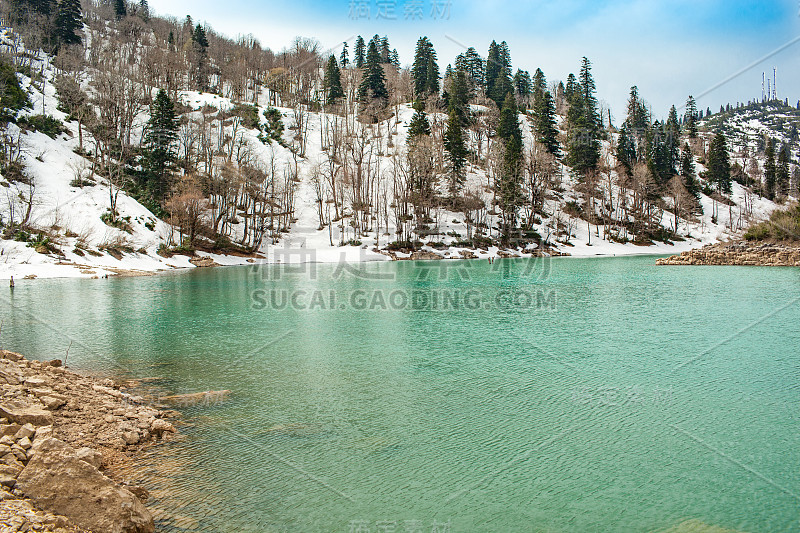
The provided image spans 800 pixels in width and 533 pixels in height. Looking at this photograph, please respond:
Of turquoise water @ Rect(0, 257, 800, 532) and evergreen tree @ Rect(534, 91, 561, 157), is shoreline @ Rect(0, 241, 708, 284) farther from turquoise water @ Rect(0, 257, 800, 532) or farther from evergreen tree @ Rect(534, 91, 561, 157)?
evergreen tree @ Rect(534, 91, 561, 157)

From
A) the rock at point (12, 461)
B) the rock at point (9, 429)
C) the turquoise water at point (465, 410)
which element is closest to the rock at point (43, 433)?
the rock at point (9, 429)

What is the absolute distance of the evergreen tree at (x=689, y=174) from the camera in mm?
94812

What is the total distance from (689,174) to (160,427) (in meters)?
113

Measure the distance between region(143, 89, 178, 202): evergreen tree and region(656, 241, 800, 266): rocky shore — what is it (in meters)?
57.4

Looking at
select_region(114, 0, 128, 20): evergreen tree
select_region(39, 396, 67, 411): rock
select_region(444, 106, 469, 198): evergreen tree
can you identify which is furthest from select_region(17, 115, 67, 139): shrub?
select_region(114, 0, 128, 20): evergreen tree

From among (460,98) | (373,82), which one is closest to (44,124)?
(373,82)

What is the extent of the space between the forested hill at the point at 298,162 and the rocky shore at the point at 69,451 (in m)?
30.8

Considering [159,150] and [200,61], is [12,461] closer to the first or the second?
[159,150]

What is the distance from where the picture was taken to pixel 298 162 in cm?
8206

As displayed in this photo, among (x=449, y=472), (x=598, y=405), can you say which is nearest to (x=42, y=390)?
(x=449, y=472)

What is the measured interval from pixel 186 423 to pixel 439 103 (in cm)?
9556

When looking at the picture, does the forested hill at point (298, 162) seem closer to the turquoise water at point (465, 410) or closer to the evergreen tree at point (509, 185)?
the evergreen tree at point (509, 185)

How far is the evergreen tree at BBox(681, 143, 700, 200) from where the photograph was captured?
94.8 m

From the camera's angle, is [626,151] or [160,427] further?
[626,151]
